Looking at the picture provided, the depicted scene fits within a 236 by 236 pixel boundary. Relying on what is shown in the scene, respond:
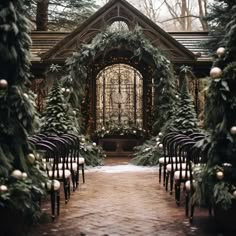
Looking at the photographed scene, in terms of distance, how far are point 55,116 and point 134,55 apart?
290 cm

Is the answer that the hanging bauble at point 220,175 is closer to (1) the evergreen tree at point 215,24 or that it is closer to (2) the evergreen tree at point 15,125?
(2) the evergreen tree at point 15,125

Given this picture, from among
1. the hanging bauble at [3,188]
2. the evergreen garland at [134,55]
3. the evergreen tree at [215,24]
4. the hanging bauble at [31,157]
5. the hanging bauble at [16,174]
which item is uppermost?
the evergreen tree at [215,24]

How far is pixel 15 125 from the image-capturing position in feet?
13.4

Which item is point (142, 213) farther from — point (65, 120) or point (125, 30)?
point (125, 30)

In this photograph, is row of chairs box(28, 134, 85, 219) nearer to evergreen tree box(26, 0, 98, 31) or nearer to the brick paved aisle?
the brick paved aisle

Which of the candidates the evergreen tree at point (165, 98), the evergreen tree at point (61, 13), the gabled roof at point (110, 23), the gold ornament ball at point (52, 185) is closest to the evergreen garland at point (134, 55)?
the evergreen tree at point (165, 98)

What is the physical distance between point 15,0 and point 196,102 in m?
8.97

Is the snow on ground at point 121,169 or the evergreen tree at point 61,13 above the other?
the evergreen tree at point 61,13

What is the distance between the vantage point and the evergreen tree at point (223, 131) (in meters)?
4.36

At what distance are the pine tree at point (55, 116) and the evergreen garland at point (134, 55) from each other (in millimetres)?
1626

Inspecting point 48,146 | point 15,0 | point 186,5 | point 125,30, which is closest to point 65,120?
point 125,30

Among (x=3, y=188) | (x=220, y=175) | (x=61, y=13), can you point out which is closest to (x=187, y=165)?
(x=220, y=175)

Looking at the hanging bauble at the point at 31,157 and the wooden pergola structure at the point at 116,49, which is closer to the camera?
the hanging bauble at the point at 31,157

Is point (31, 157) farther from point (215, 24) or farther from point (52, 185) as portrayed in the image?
point (215, 24)
